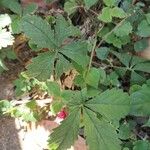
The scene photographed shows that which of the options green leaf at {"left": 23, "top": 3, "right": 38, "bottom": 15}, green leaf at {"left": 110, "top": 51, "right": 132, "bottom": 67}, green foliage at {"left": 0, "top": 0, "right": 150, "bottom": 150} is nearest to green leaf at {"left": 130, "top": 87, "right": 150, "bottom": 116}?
green foliage at {"left": 0, "top": 0, "right": 150, "bottom": 150}

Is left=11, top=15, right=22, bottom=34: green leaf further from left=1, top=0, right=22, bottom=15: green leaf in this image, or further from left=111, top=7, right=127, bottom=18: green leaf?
left=111, top=7, right=127, bottom=18: green leaf

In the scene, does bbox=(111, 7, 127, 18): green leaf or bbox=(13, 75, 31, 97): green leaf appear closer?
bbox=(111, 7, 127, 18): green leaf

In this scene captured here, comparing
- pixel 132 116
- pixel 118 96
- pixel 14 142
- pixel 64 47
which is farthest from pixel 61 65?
pixel 14 142

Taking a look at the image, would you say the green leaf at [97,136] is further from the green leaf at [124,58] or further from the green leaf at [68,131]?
the green leaf at [124,58]

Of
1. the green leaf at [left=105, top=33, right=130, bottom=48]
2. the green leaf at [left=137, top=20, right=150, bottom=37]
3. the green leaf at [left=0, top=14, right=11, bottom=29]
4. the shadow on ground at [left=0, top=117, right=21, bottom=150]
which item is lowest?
the shadow on ground at [left=0, top=117, right=21, bottom=150]

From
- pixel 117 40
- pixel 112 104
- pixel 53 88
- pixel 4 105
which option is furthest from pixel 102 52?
pixel 4 105

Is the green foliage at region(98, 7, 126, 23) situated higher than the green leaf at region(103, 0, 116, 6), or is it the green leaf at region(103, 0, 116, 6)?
the green leaf at region(103, 0, 116, 6)

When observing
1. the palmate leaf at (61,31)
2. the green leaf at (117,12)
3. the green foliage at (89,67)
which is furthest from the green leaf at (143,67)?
the palmate leaf at (61,31)
